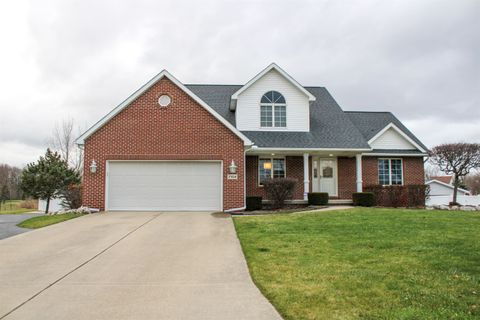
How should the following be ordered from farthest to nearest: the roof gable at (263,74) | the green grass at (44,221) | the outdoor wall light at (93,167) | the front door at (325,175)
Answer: the front door at (325,175), the roof gable at (263,74), the outdoor wall light at (93,167), the green grass at (44,221)

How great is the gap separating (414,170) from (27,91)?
79.6ft

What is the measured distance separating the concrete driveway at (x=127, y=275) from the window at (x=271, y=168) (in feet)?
26.7

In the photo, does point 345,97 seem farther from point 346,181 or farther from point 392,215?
point 392,215

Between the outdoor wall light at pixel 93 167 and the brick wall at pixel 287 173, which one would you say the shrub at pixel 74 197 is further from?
the brick wall at pixel 287 173

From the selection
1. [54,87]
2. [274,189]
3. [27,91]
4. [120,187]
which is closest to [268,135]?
[274,189]

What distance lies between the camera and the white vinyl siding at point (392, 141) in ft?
65.7

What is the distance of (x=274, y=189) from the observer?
15812mm

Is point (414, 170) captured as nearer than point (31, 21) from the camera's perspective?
No

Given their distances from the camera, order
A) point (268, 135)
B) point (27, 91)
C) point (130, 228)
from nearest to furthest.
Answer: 1. point (130, 228)
2. point (268, 135)
3. point (27, 91)

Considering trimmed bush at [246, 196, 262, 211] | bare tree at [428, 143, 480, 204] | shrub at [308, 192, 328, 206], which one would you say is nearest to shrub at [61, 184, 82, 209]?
→ trimmed bush at [246, 196, 262, 211]

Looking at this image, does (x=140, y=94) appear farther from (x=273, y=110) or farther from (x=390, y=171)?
(x=390, y=171)

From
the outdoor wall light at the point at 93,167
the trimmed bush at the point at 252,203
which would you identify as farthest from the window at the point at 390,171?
the outdoor wall light at the point at 93,167

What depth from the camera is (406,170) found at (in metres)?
20.0

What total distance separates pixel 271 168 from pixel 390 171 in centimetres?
685
